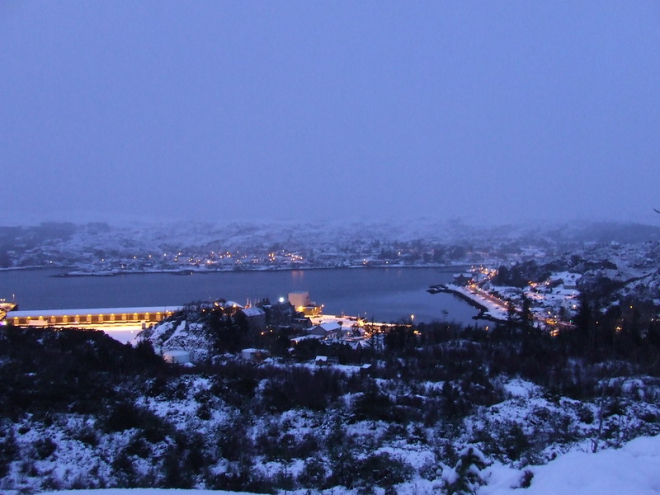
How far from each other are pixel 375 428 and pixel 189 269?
43.4 m

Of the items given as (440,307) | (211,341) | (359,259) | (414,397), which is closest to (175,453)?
(414,397)

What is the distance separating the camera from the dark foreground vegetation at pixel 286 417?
3.20m

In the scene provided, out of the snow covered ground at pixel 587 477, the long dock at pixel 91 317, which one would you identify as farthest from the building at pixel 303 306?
the snow covered ground at pixel 587 477

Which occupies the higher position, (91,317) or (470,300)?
(91,317)

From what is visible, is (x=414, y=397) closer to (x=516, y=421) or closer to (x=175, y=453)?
(x=516, y=421)

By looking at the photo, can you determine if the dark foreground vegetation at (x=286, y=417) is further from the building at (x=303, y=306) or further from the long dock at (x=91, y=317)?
the building at (x=303, y=306)

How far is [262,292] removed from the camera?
27.9m

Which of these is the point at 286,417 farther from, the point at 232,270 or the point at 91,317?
the point at 232,270

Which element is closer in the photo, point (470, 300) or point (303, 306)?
point (303, 306)

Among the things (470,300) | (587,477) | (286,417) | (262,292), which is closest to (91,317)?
(262,292)

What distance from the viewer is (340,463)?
3346mm

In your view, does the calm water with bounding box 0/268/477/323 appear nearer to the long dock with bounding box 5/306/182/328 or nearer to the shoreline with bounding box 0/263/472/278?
the shoreline with bounding box 0/263/472/278

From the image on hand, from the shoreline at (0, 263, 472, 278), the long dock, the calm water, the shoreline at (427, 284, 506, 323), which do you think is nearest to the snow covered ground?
the long dock

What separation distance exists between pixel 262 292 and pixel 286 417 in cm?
2364
